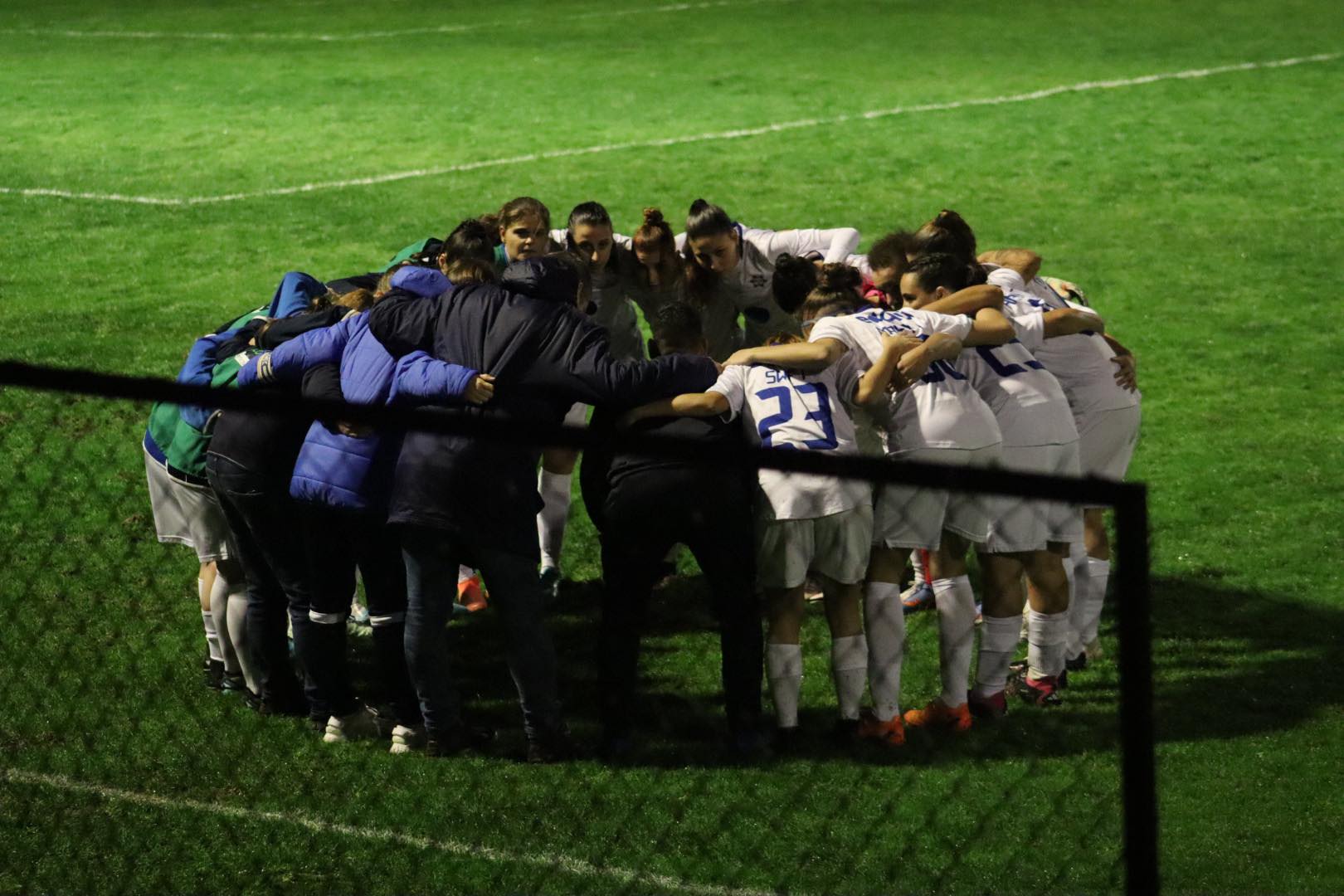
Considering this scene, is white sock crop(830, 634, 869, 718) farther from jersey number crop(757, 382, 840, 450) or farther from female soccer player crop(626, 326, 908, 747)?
jersey number crop(757, 382, 840, 450)

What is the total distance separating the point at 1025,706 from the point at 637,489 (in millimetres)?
1898

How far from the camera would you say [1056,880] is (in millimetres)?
5031

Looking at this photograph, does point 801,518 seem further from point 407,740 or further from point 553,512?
point 553,512

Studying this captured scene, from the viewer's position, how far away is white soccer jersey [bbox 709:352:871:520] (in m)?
5.77

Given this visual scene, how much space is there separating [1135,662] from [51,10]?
2727 centimetres

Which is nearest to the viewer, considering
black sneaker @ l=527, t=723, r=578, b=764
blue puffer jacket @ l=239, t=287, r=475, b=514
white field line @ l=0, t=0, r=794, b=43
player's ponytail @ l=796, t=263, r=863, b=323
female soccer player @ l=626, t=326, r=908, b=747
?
blue puffer jacket @ l=239, t=287, r=475, b=514

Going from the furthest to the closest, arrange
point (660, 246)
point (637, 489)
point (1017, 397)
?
1. point (660, 246)
2. point (1017, 397)
3. point (637, 489)

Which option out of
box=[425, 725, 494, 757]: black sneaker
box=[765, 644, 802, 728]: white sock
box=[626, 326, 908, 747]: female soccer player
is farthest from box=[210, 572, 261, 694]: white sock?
box=[765, 644, 802, 728]: white sock

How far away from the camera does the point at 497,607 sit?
5480mm

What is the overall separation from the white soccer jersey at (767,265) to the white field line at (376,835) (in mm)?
3178

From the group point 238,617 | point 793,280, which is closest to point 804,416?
point 793,280

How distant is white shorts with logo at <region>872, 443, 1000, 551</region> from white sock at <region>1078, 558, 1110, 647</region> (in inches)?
34.1

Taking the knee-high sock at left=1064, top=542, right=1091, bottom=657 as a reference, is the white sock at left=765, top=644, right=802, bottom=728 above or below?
above

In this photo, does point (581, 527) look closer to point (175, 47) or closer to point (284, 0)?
point (175, 47)
